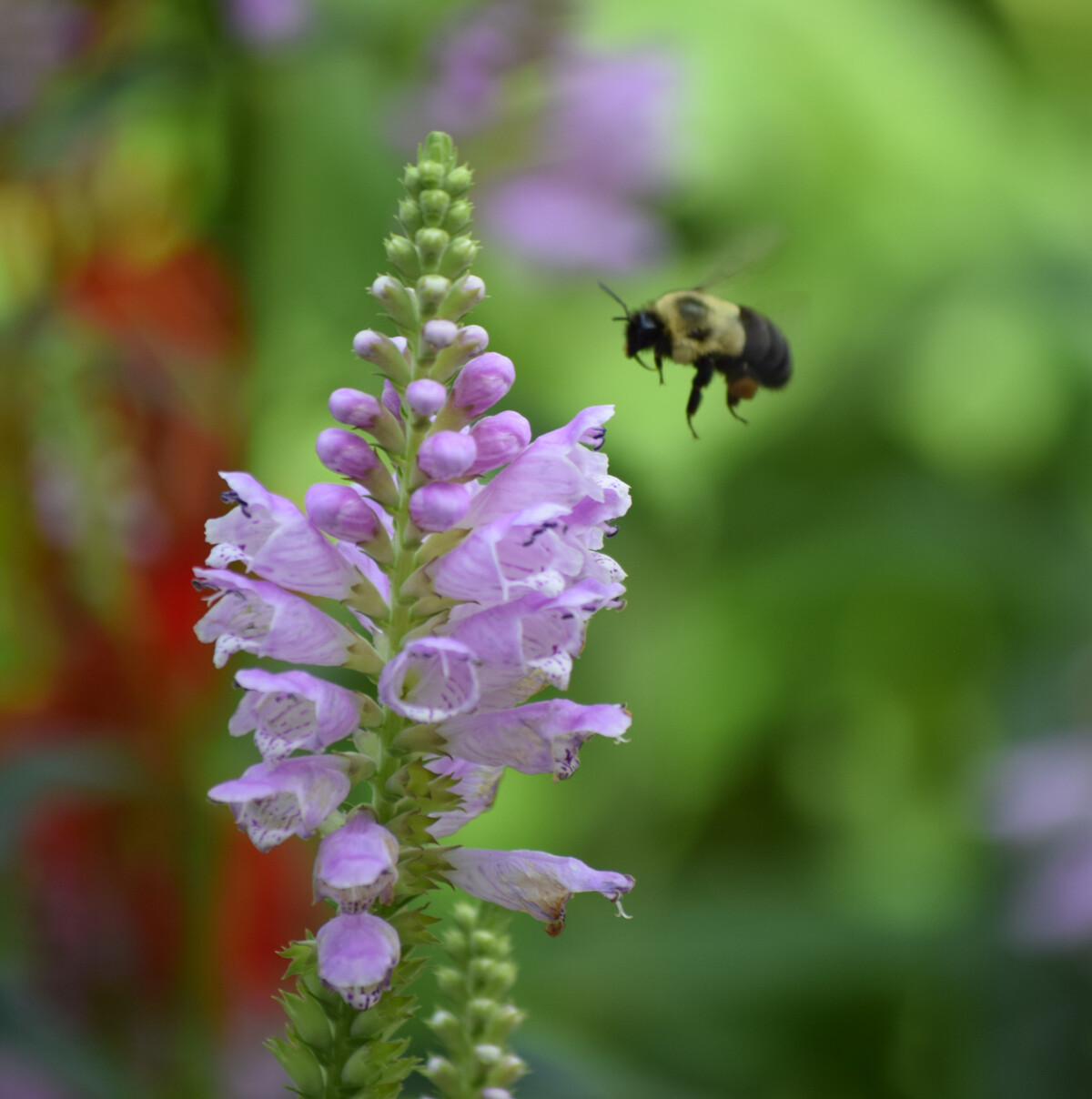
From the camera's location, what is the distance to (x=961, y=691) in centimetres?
397

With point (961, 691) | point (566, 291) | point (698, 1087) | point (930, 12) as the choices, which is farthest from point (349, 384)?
point (930, 12)

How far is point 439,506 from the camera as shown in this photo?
936 millimetres

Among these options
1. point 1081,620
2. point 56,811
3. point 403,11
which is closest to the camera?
point 56,811

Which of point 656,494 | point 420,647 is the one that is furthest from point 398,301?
point 656,494

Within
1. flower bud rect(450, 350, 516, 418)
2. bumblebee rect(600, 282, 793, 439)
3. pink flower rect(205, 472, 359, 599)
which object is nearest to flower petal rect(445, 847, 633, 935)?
pink flower rect(205, 472, 359, 599)

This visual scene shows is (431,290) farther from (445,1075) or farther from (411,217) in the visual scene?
(445,1075)

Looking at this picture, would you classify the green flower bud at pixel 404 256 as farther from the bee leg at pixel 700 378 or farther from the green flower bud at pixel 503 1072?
the bee leg at pixel 700 378

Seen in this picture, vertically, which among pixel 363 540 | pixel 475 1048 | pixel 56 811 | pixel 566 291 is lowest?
pixel 475 1048

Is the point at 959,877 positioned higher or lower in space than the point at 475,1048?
higher

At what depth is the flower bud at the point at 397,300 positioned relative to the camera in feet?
3.14

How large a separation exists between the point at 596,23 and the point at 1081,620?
206 cm

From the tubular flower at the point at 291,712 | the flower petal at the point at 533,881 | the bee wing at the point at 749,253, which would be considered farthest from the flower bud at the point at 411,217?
the bee wing at the point at 749,253

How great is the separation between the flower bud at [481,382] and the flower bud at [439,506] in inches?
3.8

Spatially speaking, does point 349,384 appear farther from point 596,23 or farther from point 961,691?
point 961,691
